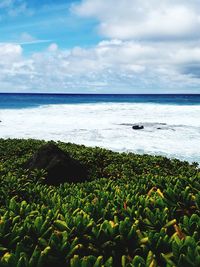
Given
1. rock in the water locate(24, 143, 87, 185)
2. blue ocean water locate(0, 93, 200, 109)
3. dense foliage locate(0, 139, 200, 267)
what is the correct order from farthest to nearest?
blue ocean water locate(0, 93, 200, 109), rock in the water locate(24, 143, 87, 185), dense foliage locate(0, 139, 200, 267)

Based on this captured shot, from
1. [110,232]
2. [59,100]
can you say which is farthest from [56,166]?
[59,100]

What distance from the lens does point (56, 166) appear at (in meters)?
8.90

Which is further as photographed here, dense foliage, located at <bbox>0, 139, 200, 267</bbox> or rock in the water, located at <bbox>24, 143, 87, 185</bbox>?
rock in the water, located at <bbox>24, 143, 87, 185</bbox>

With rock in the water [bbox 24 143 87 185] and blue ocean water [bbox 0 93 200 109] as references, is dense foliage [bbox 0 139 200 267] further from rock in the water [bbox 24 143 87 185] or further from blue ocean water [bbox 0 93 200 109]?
blue ocean water [bbox 0 93 200 109]

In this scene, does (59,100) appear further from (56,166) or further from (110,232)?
(110,232)

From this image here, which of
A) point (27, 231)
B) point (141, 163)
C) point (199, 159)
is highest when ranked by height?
point (27, 231)

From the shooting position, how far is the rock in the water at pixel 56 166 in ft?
28.9

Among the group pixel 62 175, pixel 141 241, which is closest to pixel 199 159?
pixel 62 175

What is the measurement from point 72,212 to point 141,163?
6900mm

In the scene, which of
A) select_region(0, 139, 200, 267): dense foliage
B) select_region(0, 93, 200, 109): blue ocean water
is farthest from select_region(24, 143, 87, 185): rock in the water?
select_region(0, 93, 200, 109): blue ocean water

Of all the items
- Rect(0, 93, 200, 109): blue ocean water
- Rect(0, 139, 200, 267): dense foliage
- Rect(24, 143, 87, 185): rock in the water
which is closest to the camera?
Rect(0, 139, 200, 267): dense foliage

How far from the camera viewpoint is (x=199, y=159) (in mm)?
19500

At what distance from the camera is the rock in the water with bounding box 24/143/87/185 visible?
8820 millimetres

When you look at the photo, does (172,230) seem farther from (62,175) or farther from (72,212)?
(62,175)
